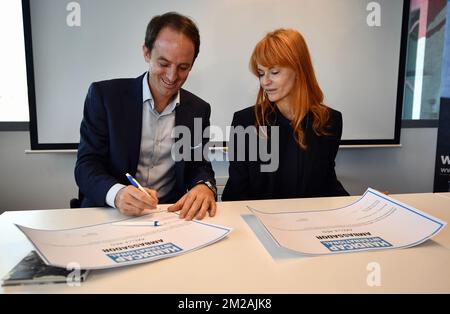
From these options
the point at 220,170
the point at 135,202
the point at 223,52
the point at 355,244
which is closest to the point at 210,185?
the point at 135,202

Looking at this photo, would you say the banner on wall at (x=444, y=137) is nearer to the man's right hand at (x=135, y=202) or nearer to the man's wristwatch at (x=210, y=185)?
the man's wristwatch at (x=210, y=185)

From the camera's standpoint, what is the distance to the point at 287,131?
144 cm

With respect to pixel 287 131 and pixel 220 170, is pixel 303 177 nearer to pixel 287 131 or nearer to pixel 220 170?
pixel 287 131

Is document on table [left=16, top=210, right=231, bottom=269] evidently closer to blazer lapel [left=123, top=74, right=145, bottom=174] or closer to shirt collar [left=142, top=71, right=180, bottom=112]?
blazer lapel [left=123, top=74, right=145, bottom=174]

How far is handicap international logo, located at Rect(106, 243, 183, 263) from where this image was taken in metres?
0.62

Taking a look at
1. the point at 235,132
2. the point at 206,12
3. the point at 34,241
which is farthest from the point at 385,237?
the point at 206,12

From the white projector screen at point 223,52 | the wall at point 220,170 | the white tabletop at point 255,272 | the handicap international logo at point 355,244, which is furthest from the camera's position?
the wall at point 220,170

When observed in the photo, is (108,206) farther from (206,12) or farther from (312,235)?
(206,12)

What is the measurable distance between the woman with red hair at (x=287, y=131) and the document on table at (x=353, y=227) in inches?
19.2

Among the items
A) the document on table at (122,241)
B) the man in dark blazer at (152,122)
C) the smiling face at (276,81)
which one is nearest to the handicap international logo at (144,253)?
the document on table at (122,241)

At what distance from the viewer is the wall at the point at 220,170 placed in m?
2.22

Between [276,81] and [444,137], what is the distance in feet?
3.36

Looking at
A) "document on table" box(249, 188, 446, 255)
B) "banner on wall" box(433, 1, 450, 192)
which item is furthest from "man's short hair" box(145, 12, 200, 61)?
"banner on wall" box(433, 1, 450, 192)

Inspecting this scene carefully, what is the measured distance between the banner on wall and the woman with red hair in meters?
0.71
